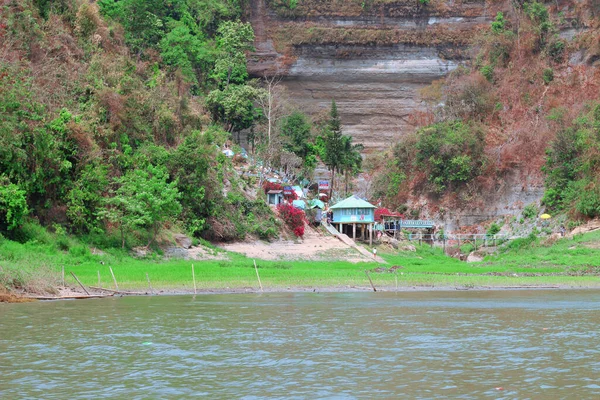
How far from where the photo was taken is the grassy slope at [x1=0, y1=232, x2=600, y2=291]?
97.0ft

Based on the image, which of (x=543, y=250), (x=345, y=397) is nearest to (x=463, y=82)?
(x=543, y=250)

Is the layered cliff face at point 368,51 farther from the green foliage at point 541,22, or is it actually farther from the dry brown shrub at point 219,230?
the dry brown shrub at point 219,230

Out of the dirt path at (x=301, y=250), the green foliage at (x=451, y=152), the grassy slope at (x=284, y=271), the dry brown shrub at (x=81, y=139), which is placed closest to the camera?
the grassy slope at (x=284, y=271)

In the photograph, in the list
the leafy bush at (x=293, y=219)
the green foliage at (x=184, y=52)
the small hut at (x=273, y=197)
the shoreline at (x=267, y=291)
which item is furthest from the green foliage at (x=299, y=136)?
the shoreline at (x=267, y=291)

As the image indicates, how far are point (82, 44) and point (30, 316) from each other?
29.3 meters

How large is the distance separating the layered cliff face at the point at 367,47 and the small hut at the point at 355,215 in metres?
22.1

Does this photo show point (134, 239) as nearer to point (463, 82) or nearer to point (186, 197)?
point (186, 197)

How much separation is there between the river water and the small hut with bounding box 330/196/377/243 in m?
26.3

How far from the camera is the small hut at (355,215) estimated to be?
5294cm

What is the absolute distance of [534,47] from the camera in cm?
6538

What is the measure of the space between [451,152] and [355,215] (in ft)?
43.2

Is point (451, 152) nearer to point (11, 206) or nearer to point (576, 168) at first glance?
point (576, 168)

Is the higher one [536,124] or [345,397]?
[536,124]

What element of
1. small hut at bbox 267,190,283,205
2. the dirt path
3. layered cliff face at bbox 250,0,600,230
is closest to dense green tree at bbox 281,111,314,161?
layered cliff face at bbox 250,0,600,230
